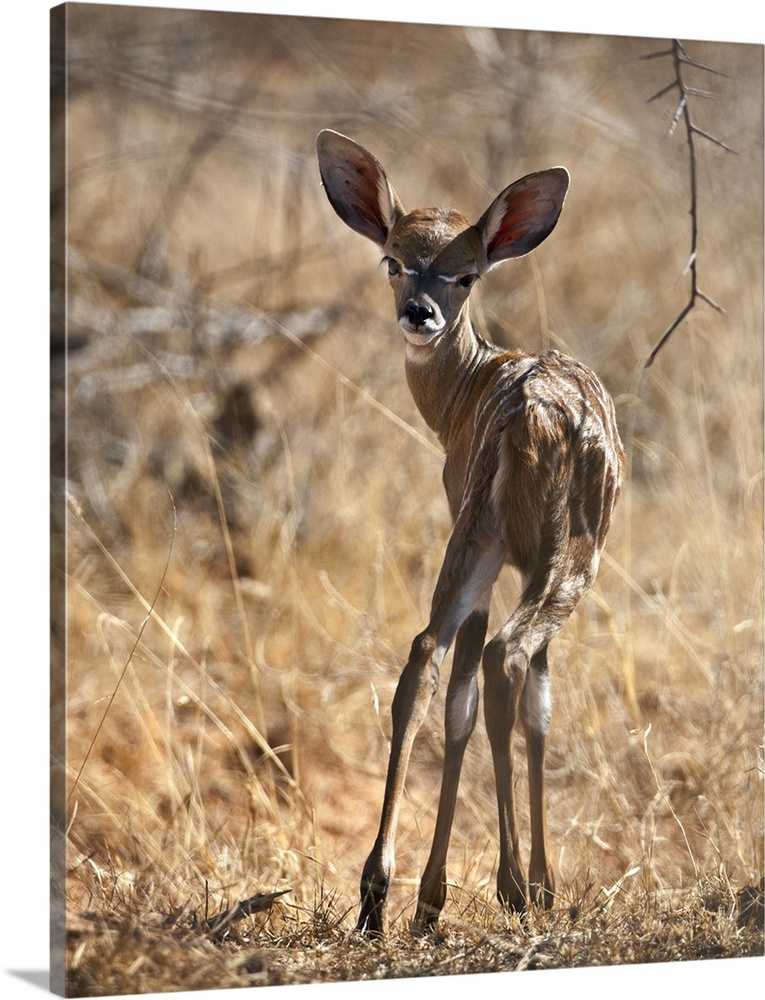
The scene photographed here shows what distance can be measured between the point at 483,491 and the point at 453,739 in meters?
0.74

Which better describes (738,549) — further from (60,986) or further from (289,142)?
(60,986)

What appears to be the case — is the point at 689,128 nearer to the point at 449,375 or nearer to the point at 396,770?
the point at 449,375

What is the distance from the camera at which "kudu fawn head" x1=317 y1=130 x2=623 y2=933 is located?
5.39 metres

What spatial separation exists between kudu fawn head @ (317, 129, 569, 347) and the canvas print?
12 mm

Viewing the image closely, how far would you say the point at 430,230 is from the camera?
5430mm

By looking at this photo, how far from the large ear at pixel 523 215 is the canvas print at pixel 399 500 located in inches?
0.4

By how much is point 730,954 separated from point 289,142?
2869mm

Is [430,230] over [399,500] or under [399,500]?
over

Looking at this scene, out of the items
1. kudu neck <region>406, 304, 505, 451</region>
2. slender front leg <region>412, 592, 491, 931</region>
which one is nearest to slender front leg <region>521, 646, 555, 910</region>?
slender front leg <region>412, 592, 491, 931</region>

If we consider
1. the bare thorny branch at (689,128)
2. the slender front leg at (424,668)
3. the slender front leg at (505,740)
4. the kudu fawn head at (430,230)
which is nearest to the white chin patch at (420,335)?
the kudu fawn head at (430,230)

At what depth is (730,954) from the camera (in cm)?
588

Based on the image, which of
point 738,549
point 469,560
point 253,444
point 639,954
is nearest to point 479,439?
point 469,560

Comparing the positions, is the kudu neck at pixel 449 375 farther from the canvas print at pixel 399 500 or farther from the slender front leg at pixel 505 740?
the slender front leg at pixel 505 740

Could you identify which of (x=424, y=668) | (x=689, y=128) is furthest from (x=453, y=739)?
(x=689, y=128)
